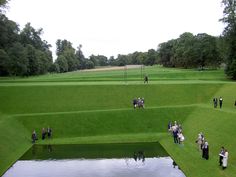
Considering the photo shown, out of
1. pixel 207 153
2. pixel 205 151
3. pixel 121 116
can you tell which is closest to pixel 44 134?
pixel 121 116

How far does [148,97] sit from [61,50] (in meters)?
91.7

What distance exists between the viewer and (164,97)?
138ft

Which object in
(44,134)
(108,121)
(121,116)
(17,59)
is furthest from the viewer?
(17,59)

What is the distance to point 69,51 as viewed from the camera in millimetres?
115938

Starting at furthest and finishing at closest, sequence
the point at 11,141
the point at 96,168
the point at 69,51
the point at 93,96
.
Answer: the point at 69,51 → the point at 93,96 → the point at 11,141 → the point at 96,168

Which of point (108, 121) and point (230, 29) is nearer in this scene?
point (108, 121)

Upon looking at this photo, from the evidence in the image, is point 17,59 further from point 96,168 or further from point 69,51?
point 69,51

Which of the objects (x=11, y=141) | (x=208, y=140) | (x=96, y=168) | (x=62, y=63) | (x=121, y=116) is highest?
(x=62, y=63)

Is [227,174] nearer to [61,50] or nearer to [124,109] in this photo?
[124,109]

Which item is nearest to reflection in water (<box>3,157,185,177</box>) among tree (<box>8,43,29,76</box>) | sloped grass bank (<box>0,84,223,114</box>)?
sloped grass bank (<box>0,84,223,114</box>)

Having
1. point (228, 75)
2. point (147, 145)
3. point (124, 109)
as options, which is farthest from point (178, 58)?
point (147, 145)

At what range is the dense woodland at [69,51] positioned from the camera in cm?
5506

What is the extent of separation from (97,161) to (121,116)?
1059 centimetres

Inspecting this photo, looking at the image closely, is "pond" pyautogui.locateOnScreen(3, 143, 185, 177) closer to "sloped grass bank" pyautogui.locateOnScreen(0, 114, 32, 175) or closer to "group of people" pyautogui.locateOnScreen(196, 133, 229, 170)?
"sloped grass bank" pyautogui.locateOnScreen(0, 114, 32, 175)
